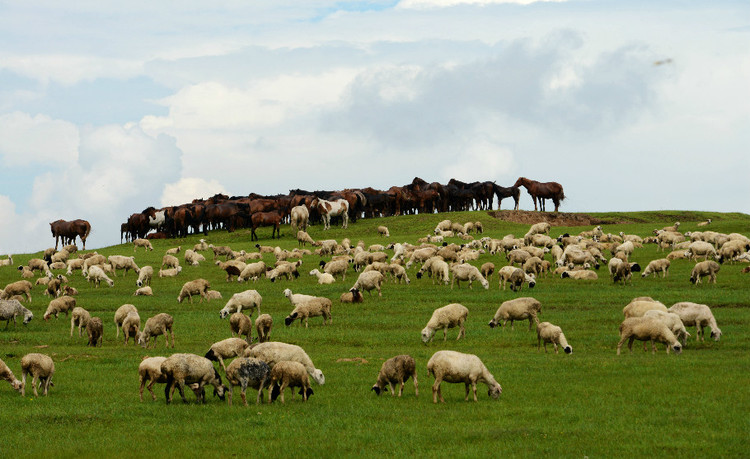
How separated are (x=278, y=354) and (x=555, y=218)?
6626 cm

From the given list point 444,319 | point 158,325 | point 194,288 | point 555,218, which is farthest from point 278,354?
point 555,218

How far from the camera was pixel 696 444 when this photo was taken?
14406 mm

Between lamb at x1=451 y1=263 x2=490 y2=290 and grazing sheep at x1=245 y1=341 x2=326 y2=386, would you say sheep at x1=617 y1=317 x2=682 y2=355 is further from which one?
lamb at x1=451 y1=263 x2=490 y2=290

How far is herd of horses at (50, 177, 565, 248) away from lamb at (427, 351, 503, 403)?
2134 inches

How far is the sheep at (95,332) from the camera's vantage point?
28234 mm

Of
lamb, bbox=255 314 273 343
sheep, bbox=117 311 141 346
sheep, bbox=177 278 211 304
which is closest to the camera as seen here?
lamb, bbox=255 314 273 343

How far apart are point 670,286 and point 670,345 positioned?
1604cm

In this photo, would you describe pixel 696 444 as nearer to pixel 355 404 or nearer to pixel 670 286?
pixel 355 404

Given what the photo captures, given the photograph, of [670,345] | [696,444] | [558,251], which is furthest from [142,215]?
[696,444]

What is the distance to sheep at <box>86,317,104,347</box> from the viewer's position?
28234 millimetres

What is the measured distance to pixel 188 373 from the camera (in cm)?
1803

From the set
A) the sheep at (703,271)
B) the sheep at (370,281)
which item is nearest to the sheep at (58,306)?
the sheep at (370,281)

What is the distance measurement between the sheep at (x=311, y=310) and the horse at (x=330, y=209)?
44045 millimetres

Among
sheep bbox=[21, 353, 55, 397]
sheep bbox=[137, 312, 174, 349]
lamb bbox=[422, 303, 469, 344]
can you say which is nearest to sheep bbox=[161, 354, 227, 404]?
sheep bbox=[21, 353, 55, 397]
